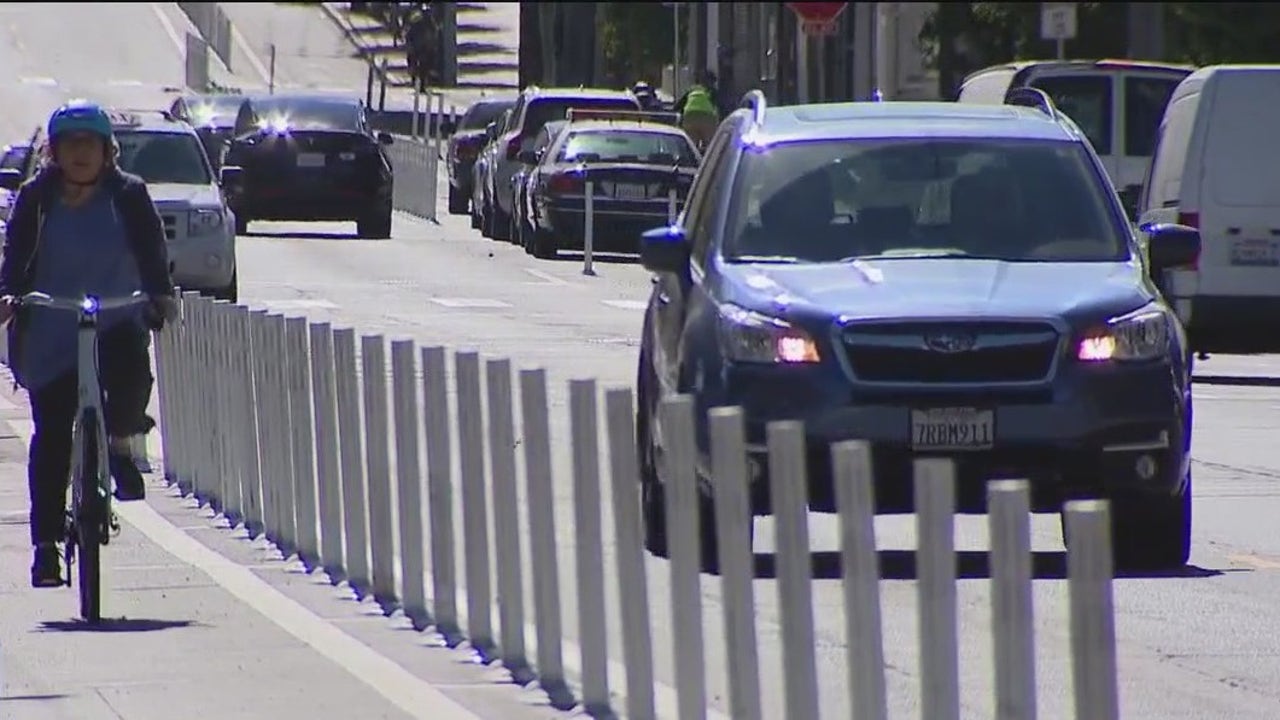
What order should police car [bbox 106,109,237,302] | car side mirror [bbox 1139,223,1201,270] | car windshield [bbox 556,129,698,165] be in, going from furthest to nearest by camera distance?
car windshield [bbox 556,129,698,165], police car [bbox 106,109,237,302], car side mirror [bbox 1139,223,1201,270]

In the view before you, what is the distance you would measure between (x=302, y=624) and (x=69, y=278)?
53.3 inches

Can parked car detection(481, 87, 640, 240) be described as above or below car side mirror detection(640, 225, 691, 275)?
below

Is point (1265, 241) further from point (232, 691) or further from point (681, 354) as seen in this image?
point (232, 691)

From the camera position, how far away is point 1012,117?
14.1 m

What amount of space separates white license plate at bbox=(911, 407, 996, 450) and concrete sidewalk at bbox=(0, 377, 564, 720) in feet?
6.64

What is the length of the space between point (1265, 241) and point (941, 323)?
1151 centimetres

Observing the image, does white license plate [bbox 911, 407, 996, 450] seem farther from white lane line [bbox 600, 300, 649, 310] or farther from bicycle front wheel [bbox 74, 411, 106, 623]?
white lane line [bbox 600, 300, 649, 310]

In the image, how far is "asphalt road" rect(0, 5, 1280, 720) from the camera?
33.5ft

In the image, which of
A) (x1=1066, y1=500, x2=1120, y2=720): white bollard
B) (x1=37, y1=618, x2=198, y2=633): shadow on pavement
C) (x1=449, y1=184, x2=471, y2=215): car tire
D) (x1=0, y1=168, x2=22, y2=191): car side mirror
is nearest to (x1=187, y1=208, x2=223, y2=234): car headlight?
(x1=0, y1=168, x2=22, y2=191): car side mirror

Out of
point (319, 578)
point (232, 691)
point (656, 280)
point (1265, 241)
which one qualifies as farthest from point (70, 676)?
point (1265, 241)

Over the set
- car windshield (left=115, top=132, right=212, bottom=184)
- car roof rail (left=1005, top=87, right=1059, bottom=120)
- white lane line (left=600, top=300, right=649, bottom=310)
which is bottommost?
white lane line (left=600, top=300, right=649, bottom=310)

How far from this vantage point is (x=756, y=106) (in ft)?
46.7

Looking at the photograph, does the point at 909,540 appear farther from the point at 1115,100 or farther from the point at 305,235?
the point at 305,235

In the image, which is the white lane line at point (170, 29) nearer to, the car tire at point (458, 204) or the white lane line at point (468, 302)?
the car tire at point (458, 204)
